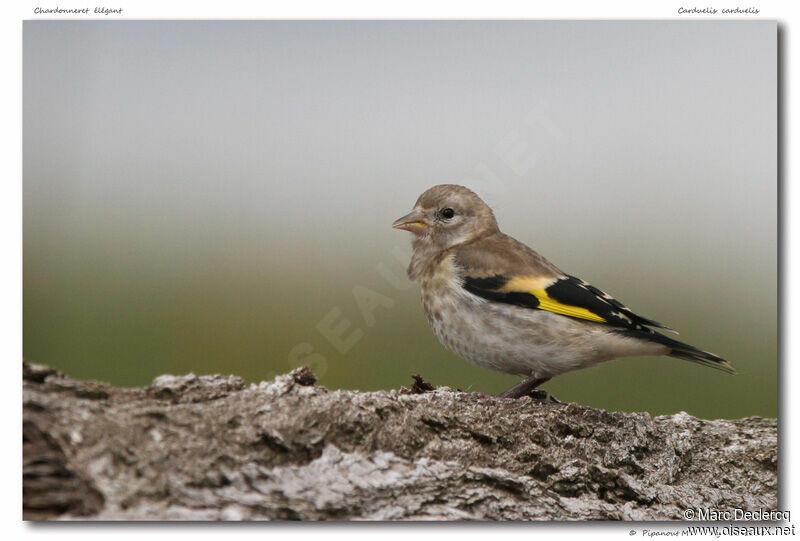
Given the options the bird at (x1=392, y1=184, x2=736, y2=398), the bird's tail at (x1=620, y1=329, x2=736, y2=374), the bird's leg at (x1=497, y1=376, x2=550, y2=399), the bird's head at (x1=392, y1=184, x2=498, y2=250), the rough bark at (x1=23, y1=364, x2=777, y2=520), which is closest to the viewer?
the rough bark at (x1=23, y1=364, x2=777, y2=520)

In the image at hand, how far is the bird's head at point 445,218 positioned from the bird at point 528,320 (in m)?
0.19

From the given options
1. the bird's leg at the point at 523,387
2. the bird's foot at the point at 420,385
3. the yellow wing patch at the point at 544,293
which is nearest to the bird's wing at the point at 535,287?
the yellow wing patch at the point at 544,293

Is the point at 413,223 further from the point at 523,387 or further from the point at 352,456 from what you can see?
the point at 352,456

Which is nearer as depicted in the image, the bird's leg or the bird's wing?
the bird's wing

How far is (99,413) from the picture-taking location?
294 centimetres

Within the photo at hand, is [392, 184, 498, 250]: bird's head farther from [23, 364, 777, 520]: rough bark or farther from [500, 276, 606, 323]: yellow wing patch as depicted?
[23, 364, 777, 520]: rough bark

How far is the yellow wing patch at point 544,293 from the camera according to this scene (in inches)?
146

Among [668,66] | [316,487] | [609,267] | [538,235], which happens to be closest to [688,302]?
[609,267]

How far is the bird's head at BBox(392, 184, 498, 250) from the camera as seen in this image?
425cm

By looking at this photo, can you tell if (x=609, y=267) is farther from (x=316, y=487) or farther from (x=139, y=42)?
(x=139, y=42)

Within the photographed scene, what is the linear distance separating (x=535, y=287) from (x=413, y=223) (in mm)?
797

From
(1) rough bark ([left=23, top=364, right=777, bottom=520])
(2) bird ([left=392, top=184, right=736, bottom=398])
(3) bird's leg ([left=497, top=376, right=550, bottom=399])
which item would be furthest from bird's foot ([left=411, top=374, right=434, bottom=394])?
(3) bird's leg ([left=497, top=376, right=550, bottom=399])

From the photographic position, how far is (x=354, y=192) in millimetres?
4387
